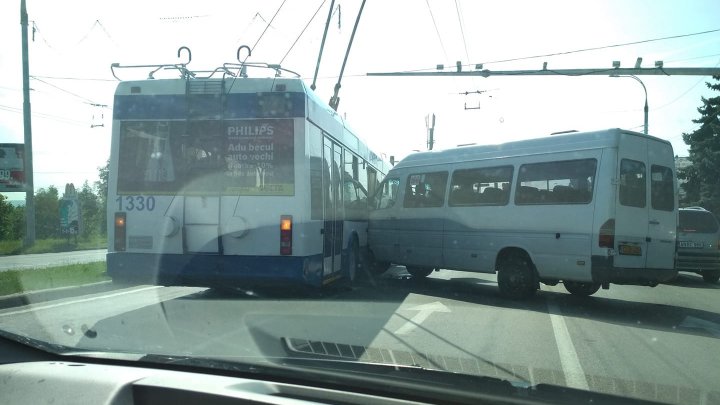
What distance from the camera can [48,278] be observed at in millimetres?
12312

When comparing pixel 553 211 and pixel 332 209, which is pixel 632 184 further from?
pixel 332 209

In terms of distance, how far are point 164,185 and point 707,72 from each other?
14.0m

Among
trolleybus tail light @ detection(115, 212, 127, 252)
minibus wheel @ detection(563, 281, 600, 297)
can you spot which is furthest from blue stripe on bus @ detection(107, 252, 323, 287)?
minibus wheel @ detection(563, 281, 600, 297)

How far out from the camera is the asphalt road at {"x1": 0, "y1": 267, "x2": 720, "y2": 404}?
489 cm

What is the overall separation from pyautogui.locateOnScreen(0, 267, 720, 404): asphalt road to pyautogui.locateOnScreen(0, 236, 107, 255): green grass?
759 inches

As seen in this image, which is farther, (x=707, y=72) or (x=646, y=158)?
(x=707, y=72)

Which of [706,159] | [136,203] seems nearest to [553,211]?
[136,203]

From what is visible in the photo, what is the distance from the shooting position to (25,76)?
2167 cm

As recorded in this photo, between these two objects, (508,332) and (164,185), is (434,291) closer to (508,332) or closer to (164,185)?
(508,332)

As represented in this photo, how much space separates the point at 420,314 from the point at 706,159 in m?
38.3

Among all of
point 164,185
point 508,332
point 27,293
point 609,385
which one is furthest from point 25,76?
point 609,385

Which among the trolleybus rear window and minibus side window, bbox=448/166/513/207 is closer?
the trolleybus rear window

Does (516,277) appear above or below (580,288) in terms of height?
above

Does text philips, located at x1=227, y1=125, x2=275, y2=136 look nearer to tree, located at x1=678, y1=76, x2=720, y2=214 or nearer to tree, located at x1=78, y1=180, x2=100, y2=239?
tree, located at x1=78, y1=180, x2=100, y2=239
